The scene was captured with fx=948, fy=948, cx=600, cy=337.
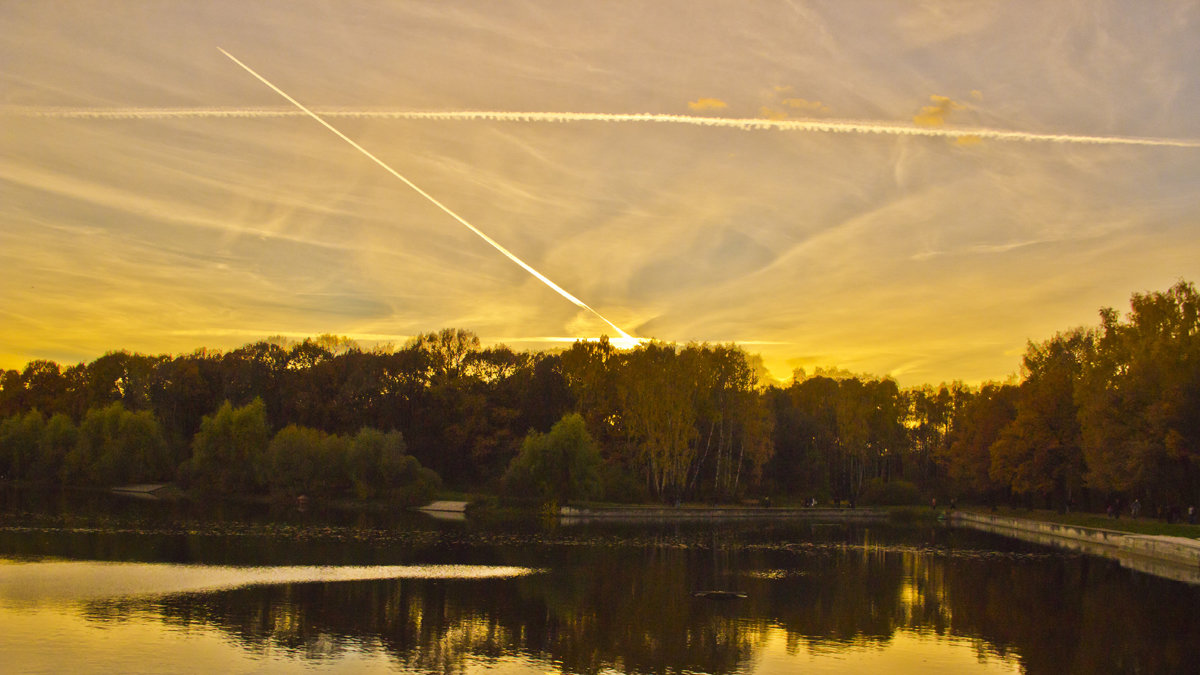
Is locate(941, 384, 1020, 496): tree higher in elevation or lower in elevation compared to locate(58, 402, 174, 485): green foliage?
higher

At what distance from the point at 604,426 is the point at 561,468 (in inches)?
625

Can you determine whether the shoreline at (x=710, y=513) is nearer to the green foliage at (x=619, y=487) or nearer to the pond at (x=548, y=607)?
the green foliage at (x=619, y=487)

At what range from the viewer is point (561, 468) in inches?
2815

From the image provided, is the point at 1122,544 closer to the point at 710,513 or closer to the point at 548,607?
the point at 710,513

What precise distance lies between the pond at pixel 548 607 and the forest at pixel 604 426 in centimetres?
2133

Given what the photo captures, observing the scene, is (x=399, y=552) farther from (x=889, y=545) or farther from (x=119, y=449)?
(x=119, y=449)

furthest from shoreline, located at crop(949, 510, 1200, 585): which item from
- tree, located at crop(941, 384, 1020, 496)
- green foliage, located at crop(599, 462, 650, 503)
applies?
green foliage, located at crop(599, 462, 650, 503)

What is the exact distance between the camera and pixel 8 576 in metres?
28.3

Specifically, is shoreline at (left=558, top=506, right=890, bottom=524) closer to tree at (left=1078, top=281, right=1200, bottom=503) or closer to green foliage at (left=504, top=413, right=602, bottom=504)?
green foliage at (left=504, top=413, right=602, bottom=504)

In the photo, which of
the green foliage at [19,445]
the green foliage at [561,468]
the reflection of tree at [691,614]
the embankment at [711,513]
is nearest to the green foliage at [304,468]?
the green foliage at [561,468]

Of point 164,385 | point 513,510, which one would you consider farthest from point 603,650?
point 164,385

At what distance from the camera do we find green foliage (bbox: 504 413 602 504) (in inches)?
2800

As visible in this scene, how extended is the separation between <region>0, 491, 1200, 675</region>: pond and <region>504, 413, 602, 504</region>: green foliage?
2262 centimetres

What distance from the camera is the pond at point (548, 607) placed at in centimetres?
1975
